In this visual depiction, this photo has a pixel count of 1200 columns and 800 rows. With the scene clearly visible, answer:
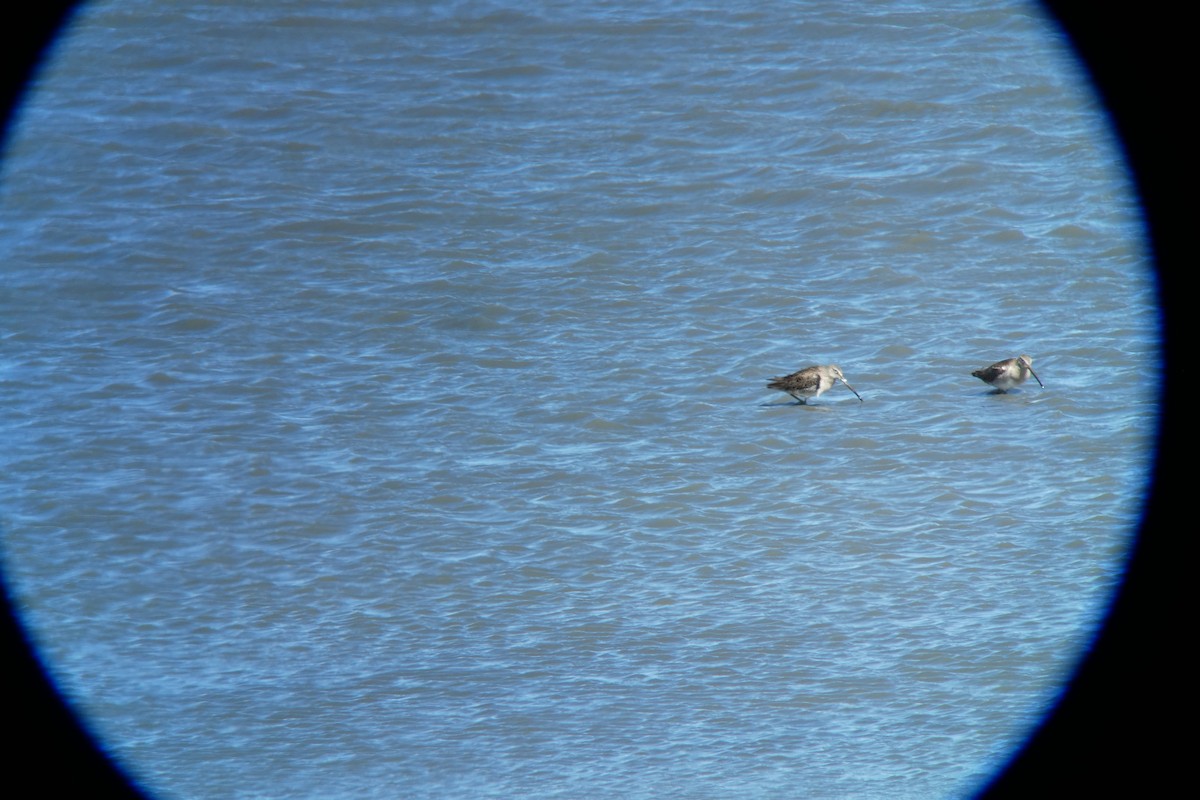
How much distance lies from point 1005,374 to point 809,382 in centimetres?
124

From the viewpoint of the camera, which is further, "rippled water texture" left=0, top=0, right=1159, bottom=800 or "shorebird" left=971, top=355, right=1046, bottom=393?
"shorebird" left=971, top=355, right=1046, bottom=393

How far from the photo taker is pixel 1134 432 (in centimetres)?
799

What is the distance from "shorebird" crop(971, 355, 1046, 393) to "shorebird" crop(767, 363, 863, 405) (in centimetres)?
79

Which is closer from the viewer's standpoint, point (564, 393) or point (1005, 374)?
point (1005, 374)

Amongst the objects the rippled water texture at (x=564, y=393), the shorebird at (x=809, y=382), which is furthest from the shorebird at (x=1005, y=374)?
the shorebird at (x=809, y=382)

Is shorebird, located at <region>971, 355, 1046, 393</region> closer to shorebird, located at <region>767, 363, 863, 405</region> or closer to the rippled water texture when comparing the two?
the rippled water texture

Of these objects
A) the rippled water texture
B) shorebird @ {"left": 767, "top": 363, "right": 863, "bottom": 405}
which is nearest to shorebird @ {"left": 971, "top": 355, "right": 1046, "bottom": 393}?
the rippled water texture

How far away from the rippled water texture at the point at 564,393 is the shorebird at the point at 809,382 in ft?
0.44

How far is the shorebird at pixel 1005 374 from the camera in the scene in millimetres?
8578

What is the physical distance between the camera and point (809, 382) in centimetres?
859

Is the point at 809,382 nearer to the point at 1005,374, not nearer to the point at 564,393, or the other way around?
the point at 1005,374

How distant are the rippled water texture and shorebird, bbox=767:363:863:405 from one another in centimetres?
14

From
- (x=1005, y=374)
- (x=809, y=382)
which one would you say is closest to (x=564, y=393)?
(x=809, y=382)

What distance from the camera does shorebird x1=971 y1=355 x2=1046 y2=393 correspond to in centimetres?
858
